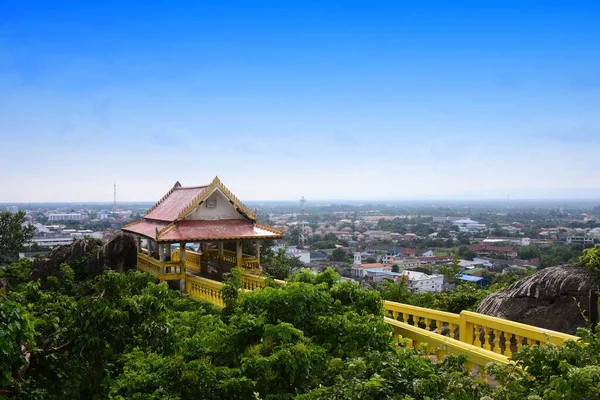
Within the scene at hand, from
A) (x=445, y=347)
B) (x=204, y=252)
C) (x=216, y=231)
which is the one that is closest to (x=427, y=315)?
(x=445, y=347)

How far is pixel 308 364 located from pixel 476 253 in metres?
87.2

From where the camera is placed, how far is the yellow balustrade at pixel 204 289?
1288 centimetres

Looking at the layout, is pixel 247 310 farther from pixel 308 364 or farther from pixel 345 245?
pixel 345 245

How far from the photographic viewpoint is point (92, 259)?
1852 cm

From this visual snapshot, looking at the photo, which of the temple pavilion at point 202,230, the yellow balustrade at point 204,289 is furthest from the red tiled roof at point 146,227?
the yellow balustrade at point 204,289

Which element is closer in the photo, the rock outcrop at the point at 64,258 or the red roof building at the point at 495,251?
the rock outcrop at the point at 64,258

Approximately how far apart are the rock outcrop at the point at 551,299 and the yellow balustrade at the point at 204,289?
→ 6.41m

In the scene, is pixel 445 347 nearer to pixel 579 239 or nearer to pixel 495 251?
pixel 495 251

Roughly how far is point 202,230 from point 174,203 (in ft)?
9.69

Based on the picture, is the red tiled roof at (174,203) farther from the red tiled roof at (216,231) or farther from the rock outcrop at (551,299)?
the rock outcrop at (551,299)

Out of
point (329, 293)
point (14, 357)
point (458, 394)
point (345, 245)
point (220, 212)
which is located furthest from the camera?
point (345, 245)

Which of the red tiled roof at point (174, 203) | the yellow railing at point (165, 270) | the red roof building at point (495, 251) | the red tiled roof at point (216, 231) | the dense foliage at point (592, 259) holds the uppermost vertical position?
the red tiled roof at point (174, 203)

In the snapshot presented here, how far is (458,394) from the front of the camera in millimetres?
4379

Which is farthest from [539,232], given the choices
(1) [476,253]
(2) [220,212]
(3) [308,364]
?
(3) [308,364]
